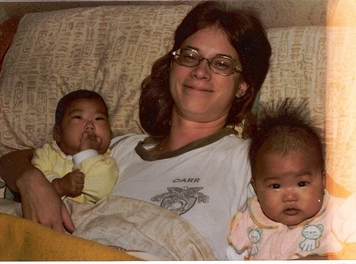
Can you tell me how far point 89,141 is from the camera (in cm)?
102

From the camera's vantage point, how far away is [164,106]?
41.3 inches

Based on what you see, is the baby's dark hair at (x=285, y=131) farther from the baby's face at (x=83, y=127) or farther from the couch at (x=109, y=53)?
the baby's face at (x=83, y=127)

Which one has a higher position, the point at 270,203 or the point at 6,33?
the point at 6,33

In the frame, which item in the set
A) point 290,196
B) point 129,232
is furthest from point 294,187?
point 129,232

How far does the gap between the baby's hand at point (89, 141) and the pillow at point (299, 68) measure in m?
0.28

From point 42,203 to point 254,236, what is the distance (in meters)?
0.35

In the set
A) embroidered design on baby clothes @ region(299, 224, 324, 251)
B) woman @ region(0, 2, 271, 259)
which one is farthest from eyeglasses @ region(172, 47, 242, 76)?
embroidered design on baby clothes @ region(299, 224, 324, 251)

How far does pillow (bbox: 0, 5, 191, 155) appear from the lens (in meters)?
1.08

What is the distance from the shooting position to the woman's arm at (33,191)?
99 centimetres

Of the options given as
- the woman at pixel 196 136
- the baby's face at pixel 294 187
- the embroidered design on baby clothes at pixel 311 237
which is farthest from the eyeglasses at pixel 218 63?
the embroidered design on baby clothes at pixel 311 237

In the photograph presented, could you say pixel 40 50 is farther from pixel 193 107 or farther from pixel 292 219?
pixel 292 219

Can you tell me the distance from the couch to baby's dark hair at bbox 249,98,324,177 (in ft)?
0.07

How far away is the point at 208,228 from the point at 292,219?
0.42 feet

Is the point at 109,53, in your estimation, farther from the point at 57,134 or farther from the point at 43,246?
the point at 43,246
